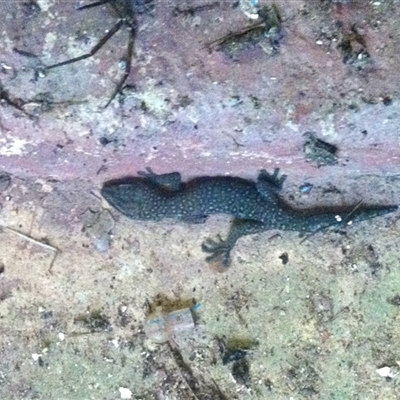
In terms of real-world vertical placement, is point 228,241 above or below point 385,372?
above

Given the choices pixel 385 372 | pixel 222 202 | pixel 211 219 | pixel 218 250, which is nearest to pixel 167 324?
pixel 218 250

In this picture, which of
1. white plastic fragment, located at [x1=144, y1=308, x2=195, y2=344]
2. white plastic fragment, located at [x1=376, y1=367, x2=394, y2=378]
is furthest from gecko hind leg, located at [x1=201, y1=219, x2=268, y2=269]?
white plastic fragment, located at [x1=376, y1=367, x2=394, y2=378]

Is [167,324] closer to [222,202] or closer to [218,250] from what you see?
[218,250]

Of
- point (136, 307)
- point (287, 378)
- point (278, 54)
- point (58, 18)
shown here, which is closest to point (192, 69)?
point (278, 54)

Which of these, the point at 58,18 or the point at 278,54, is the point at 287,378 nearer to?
the point at 278,54

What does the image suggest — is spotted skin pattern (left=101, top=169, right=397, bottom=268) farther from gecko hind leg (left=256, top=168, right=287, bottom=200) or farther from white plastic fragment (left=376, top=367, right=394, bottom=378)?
white plastic fragment (left=376, top=367, right=394, bottom=378)

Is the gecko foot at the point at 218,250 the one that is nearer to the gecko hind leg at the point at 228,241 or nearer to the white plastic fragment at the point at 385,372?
the gecko hind leg at the point at 228,241
